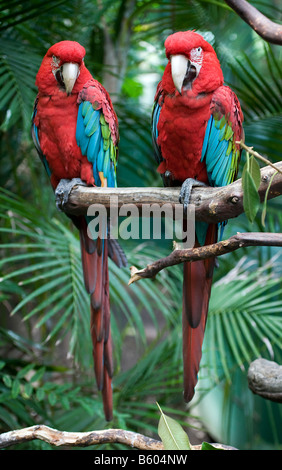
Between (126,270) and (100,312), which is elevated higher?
(126,270)

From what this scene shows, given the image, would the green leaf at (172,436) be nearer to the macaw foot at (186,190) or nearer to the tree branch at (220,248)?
the tree branch at (220,248)

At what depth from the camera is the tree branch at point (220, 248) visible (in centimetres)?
78

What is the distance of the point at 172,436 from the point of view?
0.77 m

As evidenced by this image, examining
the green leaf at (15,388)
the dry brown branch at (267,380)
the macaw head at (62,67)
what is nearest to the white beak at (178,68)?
the macaw head at (62,67)

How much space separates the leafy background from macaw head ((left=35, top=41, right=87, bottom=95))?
33cm

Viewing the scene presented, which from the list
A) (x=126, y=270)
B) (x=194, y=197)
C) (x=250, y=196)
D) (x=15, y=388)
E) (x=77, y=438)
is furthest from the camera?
(x=126, y=270)

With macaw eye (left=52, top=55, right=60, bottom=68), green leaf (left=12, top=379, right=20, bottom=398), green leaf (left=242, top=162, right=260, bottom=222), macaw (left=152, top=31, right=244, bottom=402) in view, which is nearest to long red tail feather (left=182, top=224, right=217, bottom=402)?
macaw (left=152, top=31, right=244, bottom=402)

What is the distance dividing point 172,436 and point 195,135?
649 millimetres

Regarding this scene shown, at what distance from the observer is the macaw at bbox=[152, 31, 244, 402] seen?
98 cm

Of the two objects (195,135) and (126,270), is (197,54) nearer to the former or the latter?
(195,135)

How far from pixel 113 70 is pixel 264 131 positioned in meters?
0.79

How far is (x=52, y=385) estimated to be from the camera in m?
1.57

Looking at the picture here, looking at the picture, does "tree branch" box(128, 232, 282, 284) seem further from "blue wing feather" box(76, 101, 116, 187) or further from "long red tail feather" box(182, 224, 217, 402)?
"blue wing feather" box(76, 101, 116, 187)

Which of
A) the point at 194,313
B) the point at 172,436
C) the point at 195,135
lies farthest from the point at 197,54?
the point at 172,436
